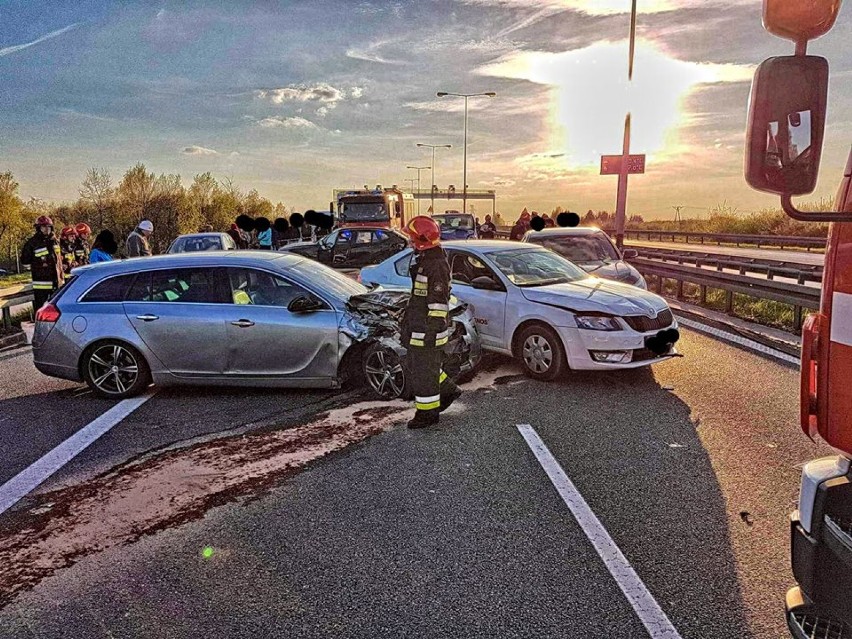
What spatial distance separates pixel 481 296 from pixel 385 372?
182cm

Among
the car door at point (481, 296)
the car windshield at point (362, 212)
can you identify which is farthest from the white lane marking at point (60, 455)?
the car windshield at point (362, 212)

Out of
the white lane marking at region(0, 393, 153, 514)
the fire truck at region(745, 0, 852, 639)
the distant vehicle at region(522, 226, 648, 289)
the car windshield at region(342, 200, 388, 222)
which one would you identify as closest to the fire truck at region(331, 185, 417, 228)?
the car windshield at region(342, 200, 388, 222)

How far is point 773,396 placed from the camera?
6129mm

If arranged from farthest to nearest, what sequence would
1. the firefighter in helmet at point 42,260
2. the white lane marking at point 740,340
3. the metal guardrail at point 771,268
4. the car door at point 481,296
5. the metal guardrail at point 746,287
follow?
the metal guardrail at point 771,268 < the firefighter in helmet at point 42,260 < the metal guardrail at point 746,287 < the white lane marking at point 740,340 < the car door at point 481,296

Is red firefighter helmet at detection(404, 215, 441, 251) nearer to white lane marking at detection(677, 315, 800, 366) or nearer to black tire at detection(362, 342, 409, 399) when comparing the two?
black tire at detection(362, 342, 409, 399)

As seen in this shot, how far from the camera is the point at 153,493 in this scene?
14.0 ft

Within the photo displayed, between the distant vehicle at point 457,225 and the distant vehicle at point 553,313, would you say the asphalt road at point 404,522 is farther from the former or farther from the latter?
the distant vehicle at point 457,225

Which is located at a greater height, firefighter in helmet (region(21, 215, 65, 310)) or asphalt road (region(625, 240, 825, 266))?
firefighter in helmet (region(21, 215, 65, 310))

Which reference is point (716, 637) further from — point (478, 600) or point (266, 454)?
point (266, 454)

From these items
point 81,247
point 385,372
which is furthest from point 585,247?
point 81,247

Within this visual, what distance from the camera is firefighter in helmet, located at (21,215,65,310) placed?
35.2 feet

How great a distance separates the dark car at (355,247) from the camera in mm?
19969

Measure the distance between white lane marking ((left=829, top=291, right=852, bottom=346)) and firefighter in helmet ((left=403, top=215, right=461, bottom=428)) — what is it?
3504mm

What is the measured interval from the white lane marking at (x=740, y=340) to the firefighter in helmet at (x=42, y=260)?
10.6m
